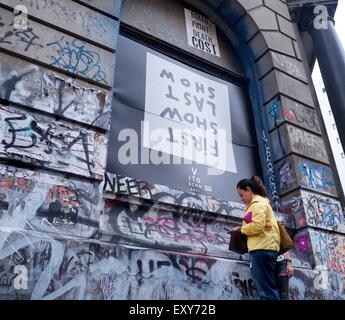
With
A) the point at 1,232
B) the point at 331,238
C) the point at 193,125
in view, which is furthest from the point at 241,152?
the point at 1,232

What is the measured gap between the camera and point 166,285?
316cm

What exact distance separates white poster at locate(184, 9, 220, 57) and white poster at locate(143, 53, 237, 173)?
2.49 ft

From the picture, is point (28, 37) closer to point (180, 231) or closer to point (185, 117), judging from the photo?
point (185, 117)

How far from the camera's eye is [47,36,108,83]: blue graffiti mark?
3.56 meters

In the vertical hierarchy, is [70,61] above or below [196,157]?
above

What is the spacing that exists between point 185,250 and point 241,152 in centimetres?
231

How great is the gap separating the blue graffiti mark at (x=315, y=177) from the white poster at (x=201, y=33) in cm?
257

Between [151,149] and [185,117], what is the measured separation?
2.89 feet

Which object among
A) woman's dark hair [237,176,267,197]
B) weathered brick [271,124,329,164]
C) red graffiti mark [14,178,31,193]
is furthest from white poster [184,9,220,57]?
red graffiti mark [14,178,31,193]

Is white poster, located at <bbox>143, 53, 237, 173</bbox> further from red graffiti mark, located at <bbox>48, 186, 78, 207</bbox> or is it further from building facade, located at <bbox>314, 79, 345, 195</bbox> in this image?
building facade, located at <bbox>314, 79, 345, 195</bbox>
